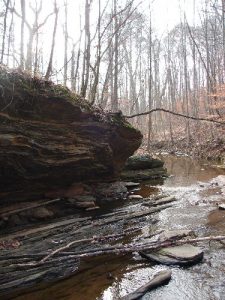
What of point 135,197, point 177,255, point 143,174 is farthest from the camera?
point 143,174

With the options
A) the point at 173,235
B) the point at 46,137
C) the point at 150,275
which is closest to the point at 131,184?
the point at 46,137

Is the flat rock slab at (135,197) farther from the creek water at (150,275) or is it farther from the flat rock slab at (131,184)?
the creek water at (150,275)

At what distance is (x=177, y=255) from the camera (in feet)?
20.1

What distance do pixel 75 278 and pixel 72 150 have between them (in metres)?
4.08

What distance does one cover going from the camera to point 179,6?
28203mm

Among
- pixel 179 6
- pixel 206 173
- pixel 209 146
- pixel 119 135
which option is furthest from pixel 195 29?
pixel 119 135

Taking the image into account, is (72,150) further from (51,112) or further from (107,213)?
(107,213)

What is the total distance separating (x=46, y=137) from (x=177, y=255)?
427 cm

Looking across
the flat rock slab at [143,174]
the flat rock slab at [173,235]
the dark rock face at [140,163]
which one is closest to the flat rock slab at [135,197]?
the flat rock slab at [143,174]

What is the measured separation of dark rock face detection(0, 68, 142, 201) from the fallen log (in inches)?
163

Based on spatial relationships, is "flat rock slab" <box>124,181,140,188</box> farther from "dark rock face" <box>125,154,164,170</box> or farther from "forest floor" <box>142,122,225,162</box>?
"forest floor" <box>142,122,225,162</box>

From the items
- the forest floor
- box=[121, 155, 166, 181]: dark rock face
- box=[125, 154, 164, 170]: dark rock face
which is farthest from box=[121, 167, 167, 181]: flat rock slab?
the forest floor

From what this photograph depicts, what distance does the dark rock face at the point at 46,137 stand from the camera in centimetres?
755

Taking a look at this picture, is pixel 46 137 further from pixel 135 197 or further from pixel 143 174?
pixel 143 174
